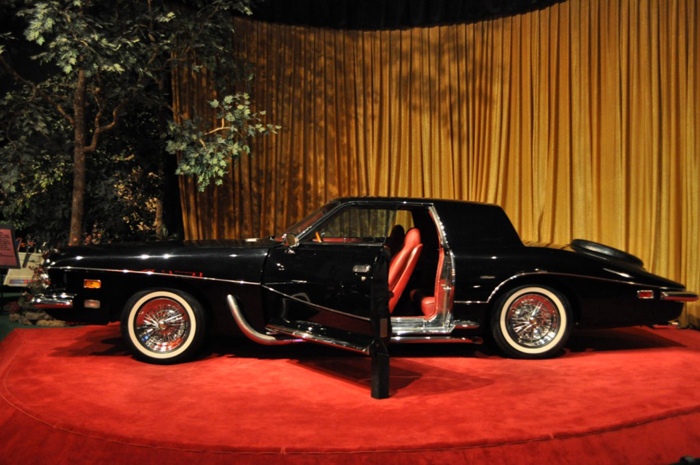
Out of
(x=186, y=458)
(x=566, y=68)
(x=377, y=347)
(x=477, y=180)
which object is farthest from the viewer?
(x=477, y=180)

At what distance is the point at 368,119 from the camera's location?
6.93 m

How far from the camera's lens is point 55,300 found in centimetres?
383

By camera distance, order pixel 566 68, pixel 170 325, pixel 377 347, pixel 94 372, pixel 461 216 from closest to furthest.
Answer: pixel 377 347 → pixel 94 372 → pixel 170 325 → pixel 461 216 → pixel 566 68

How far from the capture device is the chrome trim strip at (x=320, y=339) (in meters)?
3.18

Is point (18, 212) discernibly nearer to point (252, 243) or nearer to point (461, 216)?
point (252, 243)

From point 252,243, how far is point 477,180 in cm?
318

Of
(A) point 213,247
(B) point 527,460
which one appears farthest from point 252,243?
(B) point 527,460

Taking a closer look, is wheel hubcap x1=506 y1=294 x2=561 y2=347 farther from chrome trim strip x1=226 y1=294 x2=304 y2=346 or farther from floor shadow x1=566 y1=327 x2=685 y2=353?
chrome trim strip x1=226 y1=294 x2=304 y2=346

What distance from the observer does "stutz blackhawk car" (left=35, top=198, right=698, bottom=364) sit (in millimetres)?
3863

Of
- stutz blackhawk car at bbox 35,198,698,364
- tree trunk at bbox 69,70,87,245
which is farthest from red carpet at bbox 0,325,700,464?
tree trunk at bbox 69,70,87,245

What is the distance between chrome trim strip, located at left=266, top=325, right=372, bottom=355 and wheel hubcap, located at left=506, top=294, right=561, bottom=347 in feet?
4.47

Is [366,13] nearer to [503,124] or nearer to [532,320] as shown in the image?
[503,124]

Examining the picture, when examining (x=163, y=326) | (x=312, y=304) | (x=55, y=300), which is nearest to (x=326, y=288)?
(x=312, y=304)

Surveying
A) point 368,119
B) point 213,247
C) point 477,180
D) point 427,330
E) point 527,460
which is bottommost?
point 527,460
